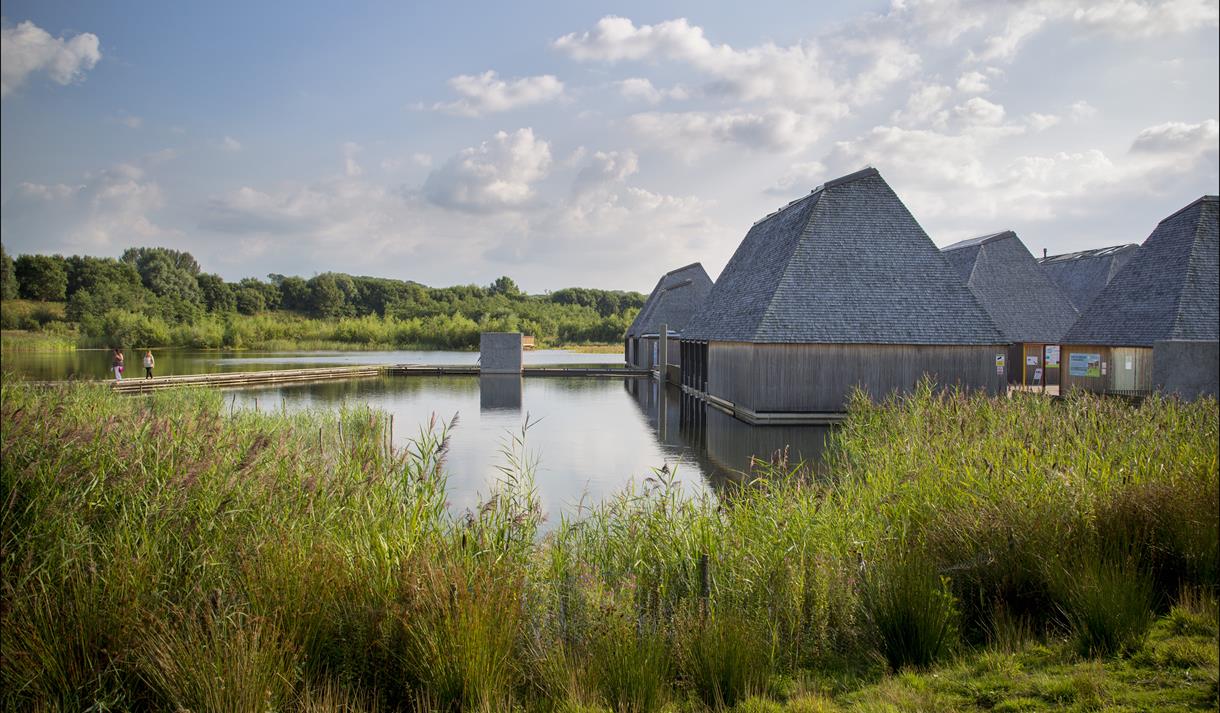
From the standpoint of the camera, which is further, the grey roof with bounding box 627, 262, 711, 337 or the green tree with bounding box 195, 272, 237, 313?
the green tree with bounding box 195, 272, 237, 313

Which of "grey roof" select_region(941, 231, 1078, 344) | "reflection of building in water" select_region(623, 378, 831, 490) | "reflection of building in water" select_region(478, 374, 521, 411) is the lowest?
"reflection of building in water" select_region(623, 378, 831, 490)

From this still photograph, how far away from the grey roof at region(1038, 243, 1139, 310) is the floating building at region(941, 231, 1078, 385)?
76 centimetres

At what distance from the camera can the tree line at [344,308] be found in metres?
17.2

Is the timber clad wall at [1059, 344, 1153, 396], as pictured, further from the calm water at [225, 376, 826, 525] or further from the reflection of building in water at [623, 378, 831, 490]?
the calm water at [225, 376, 826, 525]

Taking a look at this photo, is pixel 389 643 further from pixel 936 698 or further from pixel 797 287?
pixel 797 287

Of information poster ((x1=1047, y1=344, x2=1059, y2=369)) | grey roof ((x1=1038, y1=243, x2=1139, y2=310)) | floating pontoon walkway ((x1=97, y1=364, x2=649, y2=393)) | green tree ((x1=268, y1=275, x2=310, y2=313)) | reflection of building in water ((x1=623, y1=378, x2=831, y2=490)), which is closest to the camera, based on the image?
reflection of building in water ((x1=623, y1=378, x2=831, y2=490))

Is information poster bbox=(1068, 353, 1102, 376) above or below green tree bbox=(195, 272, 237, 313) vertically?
below

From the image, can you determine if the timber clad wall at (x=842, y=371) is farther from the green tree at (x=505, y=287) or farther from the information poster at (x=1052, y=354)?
the green tree at (x=505, y=287)

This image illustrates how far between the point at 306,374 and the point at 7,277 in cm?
2382

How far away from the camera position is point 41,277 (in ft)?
10.4

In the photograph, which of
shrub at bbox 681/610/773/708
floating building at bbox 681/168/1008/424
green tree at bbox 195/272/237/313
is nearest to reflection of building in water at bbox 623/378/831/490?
floating building at bbox 681/168/1008/424

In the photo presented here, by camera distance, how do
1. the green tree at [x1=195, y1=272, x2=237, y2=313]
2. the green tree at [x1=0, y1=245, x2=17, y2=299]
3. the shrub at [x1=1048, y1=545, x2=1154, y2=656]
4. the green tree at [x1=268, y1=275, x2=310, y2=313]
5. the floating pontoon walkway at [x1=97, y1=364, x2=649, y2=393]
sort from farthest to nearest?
the green tree at [x1=268, y1=275, x2=310, y2=313]
the green tree at [x1=195, y1=272, x2=237, y2=313]
the floating pontoon walkway at [x1=97, y1=364, x2=649, y2=393]
the shrub at [x1=1048, y1=545, x2=1154, y2=656]
the green tree at [x1=0, y1=245, x2=17, y2=299]

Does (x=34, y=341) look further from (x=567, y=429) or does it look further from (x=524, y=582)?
(x=567, y=429)

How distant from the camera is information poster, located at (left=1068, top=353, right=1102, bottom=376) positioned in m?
17.2
